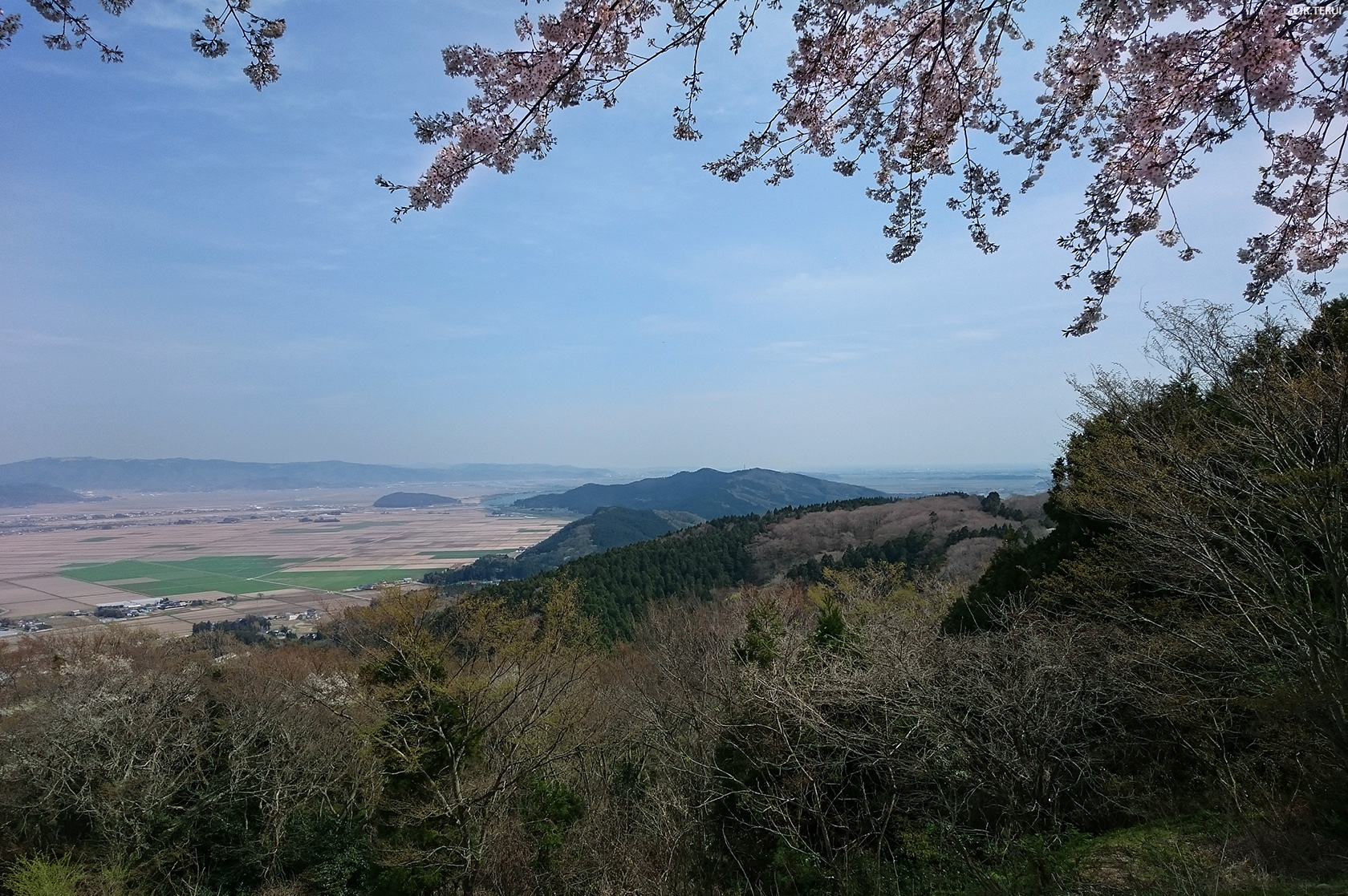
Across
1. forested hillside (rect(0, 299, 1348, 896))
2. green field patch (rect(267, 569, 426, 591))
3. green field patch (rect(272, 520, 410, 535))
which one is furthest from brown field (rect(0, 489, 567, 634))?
forested hillside (rect(0, 299, 1348, 896))

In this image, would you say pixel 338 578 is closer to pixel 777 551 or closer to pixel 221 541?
pixel 777 551

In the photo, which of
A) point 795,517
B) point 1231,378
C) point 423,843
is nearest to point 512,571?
point 795,517

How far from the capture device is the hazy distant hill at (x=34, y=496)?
123 m

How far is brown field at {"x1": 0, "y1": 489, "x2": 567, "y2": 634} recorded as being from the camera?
4231 centimetres

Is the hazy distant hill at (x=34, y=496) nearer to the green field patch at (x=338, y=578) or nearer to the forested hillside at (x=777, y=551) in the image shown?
the green field patch at (x=338, y=578)

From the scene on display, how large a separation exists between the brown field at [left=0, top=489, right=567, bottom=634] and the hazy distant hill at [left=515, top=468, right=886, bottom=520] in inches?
764

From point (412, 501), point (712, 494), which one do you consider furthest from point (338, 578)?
point (412, 501)

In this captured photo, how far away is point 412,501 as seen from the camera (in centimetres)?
13588

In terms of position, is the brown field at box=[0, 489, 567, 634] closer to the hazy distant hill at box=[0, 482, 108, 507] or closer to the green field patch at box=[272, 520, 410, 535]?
the green field patch at box=[272, 520, 410, 535]

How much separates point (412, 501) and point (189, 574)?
8000cm

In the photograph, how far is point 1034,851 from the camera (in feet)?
20.2

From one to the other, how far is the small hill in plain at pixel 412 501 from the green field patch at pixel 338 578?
77.4 m

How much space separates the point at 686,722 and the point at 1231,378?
367 inches

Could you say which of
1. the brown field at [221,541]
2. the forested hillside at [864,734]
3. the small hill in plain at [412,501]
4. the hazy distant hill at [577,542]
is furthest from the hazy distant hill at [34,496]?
the forested hillside at [864,734]
